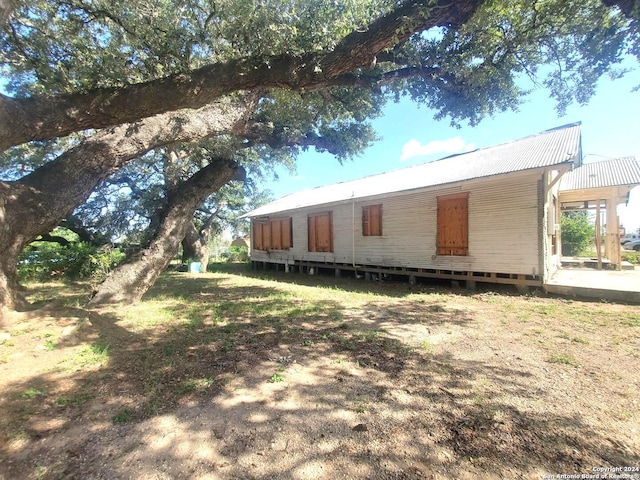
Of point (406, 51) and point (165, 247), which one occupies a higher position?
point (406, 51)

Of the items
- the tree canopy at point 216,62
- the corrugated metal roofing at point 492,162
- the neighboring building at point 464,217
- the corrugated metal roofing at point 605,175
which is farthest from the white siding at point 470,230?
the corrugated metal roofing at point 605,175

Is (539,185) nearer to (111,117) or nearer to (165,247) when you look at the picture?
(111,117)

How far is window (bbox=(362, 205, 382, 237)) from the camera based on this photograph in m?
11.2

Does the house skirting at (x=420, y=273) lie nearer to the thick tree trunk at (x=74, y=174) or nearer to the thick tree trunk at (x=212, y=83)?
the thick tree trunk at (x=212, y=83)

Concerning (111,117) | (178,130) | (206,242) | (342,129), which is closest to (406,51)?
(342,129)

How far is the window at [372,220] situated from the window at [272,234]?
5.04m

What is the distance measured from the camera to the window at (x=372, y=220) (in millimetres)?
11250

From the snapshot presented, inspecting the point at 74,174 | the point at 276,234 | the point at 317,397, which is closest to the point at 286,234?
the point at 276,234

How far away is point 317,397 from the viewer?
285 cm

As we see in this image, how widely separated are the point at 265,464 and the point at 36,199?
586 centimetres

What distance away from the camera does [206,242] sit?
1995 centimetres

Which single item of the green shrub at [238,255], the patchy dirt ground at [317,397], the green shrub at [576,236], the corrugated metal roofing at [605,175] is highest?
the corrugated metal roofing at [605,175]

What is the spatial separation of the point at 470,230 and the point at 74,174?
973 centimetres

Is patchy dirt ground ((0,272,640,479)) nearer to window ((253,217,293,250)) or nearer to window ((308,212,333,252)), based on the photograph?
window ((308,212,333,252))
